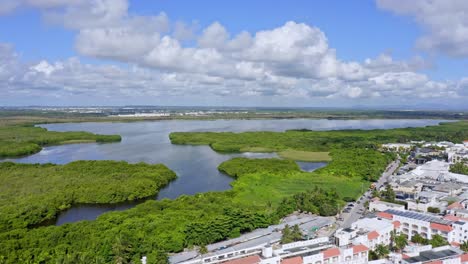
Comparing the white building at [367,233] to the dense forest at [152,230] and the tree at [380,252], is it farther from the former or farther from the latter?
the dense forest at [152,230]

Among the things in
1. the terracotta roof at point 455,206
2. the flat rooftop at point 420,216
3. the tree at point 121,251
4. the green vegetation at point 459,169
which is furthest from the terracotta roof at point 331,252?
the green vegetation at point 459,169

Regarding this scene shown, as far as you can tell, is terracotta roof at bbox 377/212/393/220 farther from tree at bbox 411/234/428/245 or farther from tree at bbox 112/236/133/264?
tree at bbox 112/236/133/264

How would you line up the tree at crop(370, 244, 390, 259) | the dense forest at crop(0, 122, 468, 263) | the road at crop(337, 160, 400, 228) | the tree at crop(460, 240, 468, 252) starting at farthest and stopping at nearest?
the road at crop(337, 160, 400, 228) < the tree at crop(460, 240, 468, 252) < the tree at crop(370, 244, 390, 259) < the dense forest at crop(0, 122, 468, 263)

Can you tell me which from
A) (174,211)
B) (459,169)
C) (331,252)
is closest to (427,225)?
(331,252)

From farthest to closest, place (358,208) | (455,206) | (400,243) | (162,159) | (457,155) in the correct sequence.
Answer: (162,159) < (457,155) < (358,208) < (455,206) < (400,243)

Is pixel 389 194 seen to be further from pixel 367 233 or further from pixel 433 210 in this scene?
pixel 367 233

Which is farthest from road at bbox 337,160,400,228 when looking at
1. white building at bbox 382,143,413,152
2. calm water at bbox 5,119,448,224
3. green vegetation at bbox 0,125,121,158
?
green vegetation at bbox 0,125,121,158
